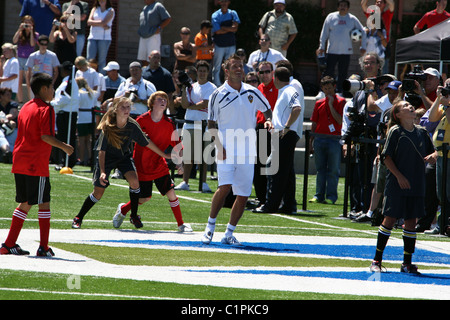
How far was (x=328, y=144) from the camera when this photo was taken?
634 inches

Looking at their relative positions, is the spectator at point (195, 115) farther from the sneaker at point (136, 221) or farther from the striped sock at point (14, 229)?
the striped sock at point (14, 229)

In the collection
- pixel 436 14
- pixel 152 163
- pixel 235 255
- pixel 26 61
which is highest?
pixel 436 14

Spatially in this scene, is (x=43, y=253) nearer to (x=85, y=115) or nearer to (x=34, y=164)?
(x=34, y=164)

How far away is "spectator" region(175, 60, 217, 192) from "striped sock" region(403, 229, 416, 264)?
750 centimetres

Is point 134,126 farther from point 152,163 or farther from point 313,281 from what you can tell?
point 313,281

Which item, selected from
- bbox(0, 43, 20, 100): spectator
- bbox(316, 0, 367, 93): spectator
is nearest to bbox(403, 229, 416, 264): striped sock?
bbox(316, 0, 367, 93): spectator

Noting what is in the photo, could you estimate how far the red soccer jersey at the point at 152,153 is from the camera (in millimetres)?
11805

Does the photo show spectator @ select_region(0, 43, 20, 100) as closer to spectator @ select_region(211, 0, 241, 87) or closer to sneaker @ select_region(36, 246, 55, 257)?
spectator @ select_region(211, 0, 241, 87)

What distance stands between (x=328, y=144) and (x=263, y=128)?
7.27ft

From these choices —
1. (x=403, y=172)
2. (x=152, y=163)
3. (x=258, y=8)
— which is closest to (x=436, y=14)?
(x=258, y=8)

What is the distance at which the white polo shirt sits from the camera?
13.7 metres
